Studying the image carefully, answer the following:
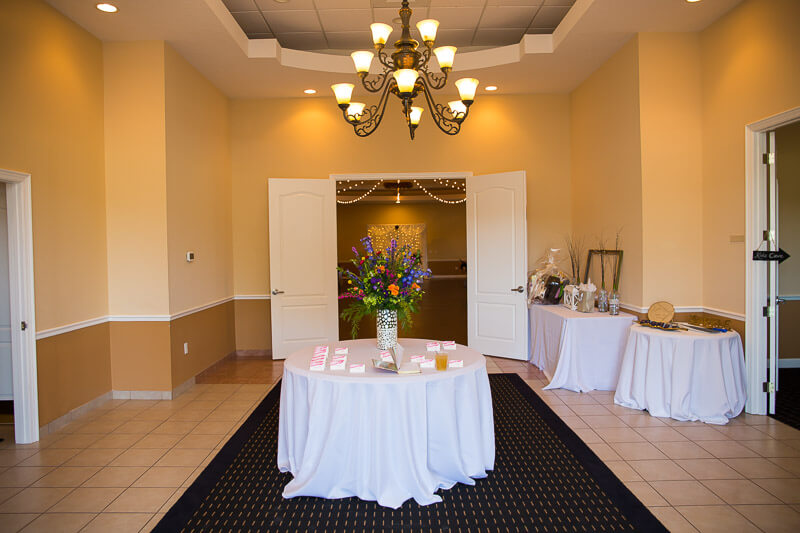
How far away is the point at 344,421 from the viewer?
2.64m

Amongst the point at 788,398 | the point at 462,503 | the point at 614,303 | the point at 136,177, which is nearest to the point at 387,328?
the point at 462,503

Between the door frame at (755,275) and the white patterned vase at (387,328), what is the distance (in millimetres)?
2879

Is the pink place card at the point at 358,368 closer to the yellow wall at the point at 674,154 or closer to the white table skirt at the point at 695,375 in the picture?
the white table skirt at the point at 695,375

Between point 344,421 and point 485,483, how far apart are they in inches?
36.1

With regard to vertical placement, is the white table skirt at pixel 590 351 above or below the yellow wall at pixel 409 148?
below

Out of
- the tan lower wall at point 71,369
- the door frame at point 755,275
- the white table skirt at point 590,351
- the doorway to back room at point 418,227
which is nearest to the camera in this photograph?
the tan lower wall at point 71,369

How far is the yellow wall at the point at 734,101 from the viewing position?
11.8 feet

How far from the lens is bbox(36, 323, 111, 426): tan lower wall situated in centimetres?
376

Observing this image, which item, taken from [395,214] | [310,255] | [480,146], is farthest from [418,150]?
[395,214]

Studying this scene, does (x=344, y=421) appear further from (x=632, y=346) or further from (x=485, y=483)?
(x=632, y=346)

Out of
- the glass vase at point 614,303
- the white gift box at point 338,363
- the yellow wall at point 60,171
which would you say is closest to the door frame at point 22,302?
the yellow wall at point 60,171

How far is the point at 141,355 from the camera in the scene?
4.61 m

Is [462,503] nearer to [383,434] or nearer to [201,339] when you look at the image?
[383,434]

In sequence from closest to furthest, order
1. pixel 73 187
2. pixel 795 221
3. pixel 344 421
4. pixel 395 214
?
pixel 344 421
pixel 73 187
pixel 795 221
pixel 395 214
